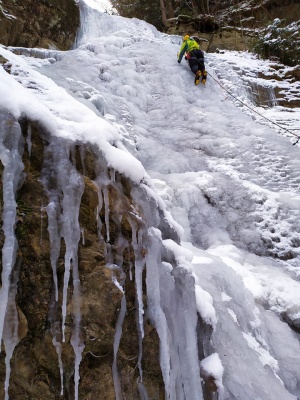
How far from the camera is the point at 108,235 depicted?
7.79 feet

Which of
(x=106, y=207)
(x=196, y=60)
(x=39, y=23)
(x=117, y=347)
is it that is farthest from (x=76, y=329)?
(x=39, y=23)

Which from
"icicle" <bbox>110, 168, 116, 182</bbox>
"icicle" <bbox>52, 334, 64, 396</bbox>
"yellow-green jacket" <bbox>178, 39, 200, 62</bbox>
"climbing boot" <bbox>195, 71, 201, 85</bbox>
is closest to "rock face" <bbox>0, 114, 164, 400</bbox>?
"icicle" <bbox>52, 334, 64, 396</bbox>

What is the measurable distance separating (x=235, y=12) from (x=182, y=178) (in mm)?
11488

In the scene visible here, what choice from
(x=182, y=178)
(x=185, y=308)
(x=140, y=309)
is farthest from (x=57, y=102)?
(x=182, y=178)

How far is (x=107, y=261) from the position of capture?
2295mm

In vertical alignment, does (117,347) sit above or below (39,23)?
below

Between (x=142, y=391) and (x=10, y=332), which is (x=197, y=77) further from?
(x=10, y=332)

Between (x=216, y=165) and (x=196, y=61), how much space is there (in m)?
3.67

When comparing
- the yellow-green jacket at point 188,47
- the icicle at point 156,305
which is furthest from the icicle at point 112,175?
the yellow-green jacket at point 188,47

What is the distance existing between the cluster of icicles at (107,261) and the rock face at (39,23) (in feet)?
21.4

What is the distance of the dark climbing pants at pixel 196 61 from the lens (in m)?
8.00

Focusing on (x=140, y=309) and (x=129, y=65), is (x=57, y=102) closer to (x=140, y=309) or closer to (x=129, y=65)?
→ (x=140, y=309)

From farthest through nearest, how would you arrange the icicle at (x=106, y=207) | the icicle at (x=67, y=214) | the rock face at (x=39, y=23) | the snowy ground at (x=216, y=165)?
the rock face at (x=39, y=23) → the snowy ground at (x=216, y=165) → the icicle at (x=106, y=207) → the icicle at (x=67, y=214)

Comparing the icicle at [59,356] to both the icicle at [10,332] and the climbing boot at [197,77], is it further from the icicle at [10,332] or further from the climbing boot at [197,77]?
the climbing boot at [197,77]
